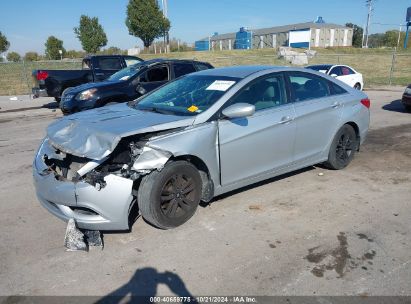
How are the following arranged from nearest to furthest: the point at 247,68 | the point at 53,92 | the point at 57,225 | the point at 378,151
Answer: the point at 57,225 < the point at 247,68 < the point at 378,151 < the point at 53,92

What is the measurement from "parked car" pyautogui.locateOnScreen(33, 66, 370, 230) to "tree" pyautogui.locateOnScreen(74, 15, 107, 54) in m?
55.2

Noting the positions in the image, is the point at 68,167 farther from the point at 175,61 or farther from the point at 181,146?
the point at 175,61

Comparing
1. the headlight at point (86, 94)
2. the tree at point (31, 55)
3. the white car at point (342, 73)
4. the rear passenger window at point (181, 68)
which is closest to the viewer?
the headlight at point (86, 94)

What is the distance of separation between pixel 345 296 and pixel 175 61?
8019 mm

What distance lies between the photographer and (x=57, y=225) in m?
3.92

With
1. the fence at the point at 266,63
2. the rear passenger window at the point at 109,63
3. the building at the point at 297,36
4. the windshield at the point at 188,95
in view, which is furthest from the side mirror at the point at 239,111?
the building at the point at 297,36

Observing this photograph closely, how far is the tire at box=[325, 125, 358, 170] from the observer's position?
5.41 meters

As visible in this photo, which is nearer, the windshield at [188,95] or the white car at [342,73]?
the windshield at [188,95]

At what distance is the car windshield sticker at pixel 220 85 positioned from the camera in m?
4.26

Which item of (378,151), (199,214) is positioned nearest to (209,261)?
(199,214)

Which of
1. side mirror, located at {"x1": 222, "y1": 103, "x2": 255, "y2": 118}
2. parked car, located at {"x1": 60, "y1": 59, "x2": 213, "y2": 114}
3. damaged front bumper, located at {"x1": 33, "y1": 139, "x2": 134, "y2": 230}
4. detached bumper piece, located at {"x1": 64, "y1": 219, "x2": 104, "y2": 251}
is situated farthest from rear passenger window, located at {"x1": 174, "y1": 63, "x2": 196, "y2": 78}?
detached bumper piece, located at {"x1": 64, "y1": 219, "x2": 104, "y2": 251}

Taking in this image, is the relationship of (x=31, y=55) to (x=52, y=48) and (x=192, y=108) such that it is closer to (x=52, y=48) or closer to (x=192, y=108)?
(x=52, y=48)

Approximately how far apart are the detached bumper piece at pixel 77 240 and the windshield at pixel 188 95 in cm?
156

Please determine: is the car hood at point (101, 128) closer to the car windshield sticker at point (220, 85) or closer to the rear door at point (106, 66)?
the car windshield sticker at point (220, 85)
